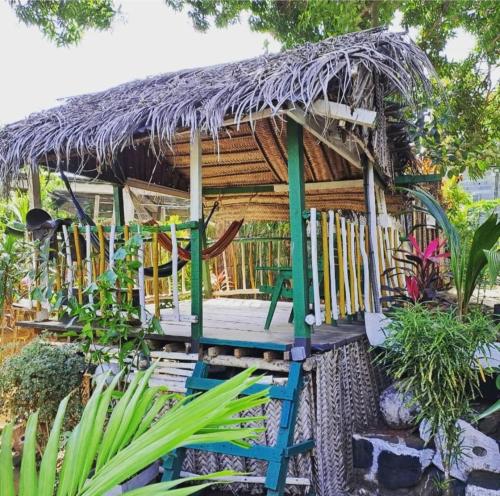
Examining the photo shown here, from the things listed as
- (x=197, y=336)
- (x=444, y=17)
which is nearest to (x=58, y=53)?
(x=444, y=17)

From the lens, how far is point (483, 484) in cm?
243

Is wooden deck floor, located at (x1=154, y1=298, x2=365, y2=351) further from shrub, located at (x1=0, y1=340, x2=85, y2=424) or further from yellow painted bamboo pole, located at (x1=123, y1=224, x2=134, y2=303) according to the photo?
shrub, located at (x1=0, y1=340, x2=85, y2=424)

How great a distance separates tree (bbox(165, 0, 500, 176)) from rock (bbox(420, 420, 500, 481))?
12.5 ft

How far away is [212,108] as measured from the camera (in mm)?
2719

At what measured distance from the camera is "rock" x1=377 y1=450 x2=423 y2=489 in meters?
2.71

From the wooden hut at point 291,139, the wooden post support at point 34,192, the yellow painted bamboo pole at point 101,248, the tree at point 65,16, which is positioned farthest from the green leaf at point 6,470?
the tree at point 65,16

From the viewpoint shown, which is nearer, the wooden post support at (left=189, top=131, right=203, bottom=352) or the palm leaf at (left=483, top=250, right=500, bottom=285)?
the palm leaf at (left=483, top=250, right=500, bottom=285)

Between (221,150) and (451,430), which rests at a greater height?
(221,150)

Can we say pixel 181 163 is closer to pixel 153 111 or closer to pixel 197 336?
pixel 153 111

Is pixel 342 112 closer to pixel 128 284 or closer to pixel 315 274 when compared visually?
pixel 315 274

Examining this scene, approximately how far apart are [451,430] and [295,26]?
7.71 m

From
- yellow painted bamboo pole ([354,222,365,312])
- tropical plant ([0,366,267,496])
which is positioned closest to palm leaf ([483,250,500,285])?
yellow painted bamboo pole ([354,222,365,312])

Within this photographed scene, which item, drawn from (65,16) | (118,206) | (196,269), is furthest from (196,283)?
(65,16)

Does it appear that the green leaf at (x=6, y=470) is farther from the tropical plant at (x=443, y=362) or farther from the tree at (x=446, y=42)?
the tree at (x=446, y=42)
